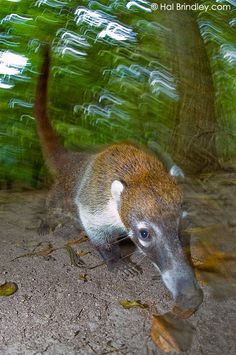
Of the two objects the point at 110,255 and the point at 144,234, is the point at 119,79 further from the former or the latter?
the point at 144,234

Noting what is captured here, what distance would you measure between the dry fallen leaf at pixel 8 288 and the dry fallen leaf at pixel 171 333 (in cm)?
89

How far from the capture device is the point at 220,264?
3168 millimetres

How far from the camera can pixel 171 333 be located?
2566mm

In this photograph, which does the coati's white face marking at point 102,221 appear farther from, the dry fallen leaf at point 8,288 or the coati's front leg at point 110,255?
the dry fallen leaf at point 8,288

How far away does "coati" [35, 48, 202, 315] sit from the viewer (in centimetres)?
252

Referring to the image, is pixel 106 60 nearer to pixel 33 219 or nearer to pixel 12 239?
pixel 33 219

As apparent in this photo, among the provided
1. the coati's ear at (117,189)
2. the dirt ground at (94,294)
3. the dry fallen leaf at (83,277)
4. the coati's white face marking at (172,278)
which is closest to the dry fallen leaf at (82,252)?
the dirt ground at (94,294)

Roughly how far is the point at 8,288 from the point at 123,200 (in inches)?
35.8

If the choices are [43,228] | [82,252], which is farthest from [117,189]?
[43,228]

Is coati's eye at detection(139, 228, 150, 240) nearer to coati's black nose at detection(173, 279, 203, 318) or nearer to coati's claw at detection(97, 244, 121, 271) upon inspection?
coati's black nose at detection(173, 279, 203, 318)

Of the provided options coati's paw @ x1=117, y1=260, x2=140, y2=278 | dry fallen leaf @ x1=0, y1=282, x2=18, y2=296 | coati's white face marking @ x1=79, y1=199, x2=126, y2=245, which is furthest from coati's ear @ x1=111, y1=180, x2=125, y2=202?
dry fallen leaf @ x1=0, y1=282, x2=18, y2=296

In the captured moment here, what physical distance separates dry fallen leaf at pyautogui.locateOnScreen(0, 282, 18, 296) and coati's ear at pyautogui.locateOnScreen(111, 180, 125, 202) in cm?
83

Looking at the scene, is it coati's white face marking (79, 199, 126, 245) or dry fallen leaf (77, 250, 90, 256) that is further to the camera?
dry fallen leaf (77, 250, 90, 256)

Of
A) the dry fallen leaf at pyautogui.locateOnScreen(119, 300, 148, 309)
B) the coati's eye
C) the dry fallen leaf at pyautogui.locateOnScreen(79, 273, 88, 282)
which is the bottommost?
the dry fallen leaf at pyautogui.locateOnScreen(79, 273, 88, 282)
